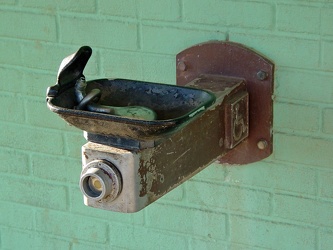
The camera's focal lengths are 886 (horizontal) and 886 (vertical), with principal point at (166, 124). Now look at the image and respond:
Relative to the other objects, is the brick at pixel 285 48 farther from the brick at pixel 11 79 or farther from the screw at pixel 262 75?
the brick at pixel 11 79

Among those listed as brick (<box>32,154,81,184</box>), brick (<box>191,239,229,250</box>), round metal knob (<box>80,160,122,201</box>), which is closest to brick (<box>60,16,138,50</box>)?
brick (<box>32,154,81,184</box>)

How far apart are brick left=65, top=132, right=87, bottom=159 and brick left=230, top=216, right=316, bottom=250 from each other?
0.56 metres

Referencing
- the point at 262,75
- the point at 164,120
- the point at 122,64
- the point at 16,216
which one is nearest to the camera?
the point at 164,120

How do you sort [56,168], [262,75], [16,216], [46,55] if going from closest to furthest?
[262,75], [46,55], [56,168], [16,216]

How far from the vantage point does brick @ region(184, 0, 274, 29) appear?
95.0 inches

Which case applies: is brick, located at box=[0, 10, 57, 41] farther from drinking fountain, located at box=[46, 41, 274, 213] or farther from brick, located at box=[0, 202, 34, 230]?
brick, located at box=[0, 202, 34, 230]

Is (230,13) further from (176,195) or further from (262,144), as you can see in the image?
(176,195)

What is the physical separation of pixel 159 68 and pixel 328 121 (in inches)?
21.1

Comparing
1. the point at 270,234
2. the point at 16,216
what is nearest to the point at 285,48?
the point at 270,234

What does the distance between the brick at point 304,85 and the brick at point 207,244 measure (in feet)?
1.71

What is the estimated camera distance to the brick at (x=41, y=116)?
2873 millimetres

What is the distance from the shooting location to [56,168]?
293 cm

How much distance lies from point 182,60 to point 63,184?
2.17 ft

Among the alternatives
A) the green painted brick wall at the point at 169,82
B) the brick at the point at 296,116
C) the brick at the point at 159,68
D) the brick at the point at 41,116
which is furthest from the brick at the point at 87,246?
the brick at the point at 296,116
